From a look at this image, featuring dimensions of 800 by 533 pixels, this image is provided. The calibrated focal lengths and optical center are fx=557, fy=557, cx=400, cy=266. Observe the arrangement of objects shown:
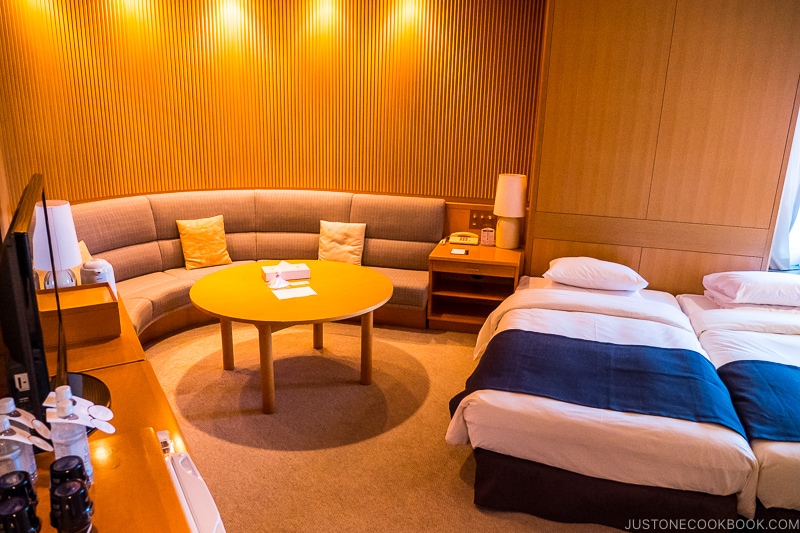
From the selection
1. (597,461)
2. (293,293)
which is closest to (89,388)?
(293,293)

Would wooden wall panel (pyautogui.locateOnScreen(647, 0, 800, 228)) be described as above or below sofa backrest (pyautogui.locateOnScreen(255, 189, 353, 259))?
above

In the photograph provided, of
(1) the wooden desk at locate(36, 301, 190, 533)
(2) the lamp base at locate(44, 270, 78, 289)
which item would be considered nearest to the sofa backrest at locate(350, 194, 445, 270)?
(2) the lamp base at locate(44, 270, 78, 289)

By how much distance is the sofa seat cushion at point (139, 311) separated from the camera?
3.41 m

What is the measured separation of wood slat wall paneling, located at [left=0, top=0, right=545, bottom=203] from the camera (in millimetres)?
4004

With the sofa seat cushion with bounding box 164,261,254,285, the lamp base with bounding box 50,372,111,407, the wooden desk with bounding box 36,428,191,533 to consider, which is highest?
the wooden desk with bounding box 36,428,191,533

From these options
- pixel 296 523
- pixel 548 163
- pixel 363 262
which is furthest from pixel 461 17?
pixel 296 523

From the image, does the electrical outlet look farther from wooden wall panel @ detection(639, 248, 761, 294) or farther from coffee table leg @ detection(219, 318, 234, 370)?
coffee table leg @ detection(219, 318, 234, 370)

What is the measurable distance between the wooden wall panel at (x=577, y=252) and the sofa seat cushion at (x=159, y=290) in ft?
8.21

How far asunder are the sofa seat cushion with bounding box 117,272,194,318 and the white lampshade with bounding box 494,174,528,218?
234cm

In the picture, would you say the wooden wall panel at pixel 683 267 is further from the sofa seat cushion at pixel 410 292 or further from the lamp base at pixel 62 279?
A: the lamp base at pixel 62 279

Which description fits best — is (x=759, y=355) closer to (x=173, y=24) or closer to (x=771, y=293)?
(x=771, y=293)

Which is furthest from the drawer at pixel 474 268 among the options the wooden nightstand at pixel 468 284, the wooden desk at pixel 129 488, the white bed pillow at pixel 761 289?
the wooden desk at pixel 129 488

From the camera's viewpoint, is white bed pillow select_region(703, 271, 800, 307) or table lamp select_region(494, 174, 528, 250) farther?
table lamp select_region(494, 174, 528, 250)

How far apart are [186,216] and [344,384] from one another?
2053 millimetres
